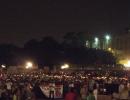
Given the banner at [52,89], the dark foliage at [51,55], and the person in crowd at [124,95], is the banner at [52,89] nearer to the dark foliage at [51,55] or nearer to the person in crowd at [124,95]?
the person in crowd at [124,95]

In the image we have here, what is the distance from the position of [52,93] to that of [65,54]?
9363 centimetres

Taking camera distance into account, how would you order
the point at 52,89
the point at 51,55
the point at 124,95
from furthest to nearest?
the point at 51,55 → the point at 52,89 → the point at 124,95

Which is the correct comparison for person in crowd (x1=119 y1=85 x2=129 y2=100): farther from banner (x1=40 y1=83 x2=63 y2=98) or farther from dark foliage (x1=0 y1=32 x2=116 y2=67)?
dark foliage (x1=0 y1=32 x2=116 y2=67)

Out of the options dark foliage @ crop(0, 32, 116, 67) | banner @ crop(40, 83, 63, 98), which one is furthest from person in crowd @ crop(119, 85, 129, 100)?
dark foliage @ crop(0, 32, 116, 67)

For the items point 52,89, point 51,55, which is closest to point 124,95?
point 52,89

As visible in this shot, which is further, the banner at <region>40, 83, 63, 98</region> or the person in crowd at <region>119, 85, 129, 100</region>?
the banner at <region>40, 83, 63, 98</region>

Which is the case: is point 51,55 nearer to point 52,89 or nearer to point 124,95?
point 52,89

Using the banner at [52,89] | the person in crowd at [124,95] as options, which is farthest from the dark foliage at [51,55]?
the person in crowd at [124,95]

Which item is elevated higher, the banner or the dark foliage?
the dark foliage

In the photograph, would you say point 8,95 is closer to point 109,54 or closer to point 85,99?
point 85,99

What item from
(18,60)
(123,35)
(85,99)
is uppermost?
(123,35)

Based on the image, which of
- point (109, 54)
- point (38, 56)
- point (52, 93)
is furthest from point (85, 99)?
point (109, 54)

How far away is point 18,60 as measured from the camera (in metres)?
124

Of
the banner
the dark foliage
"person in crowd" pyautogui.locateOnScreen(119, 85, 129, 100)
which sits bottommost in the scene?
"person in crowd" pyautogui.locateOnScreen(119, 85, 129, 100)
